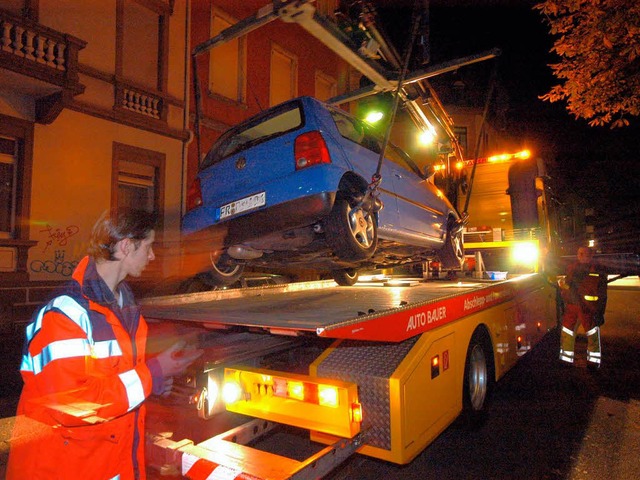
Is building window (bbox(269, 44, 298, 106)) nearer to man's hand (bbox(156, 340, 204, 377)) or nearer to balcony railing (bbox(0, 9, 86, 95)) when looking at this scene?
balcony railing (bbox(0, 9, 86, 95))

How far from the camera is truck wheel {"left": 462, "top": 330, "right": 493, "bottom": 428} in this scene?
12.0ft

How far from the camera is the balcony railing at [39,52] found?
7.38 m

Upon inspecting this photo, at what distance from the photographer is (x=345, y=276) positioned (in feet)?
19.2

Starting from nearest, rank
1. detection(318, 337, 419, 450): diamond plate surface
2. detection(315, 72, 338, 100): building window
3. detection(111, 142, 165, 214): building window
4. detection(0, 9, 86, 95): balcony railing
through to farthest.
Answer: detection(318, 337, 419, 450): diamond plate surface
detection(0, 9, 86, 95): balcony railing
detection(111, 142, 165, 214): building window
detection(315, 72, 338, 100): building window

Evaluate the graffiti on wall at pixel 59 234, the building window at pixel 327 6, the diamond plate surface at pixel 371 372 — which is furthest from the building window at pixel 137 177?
the building window at pixel 327 6

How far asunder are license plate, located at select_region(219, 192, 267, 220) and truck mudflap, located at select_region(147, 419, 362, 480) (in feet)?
5.70

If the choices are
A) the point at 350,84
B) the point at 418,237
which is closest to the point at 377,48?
the point at 418,237

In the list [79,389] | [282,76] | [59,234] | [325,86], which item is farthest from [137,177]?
[79,389]

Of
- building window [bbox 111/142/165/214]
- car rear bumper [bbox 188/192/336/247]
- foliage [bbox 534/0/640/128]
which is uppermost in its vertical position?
foliage [bbox 534/0/640/128]

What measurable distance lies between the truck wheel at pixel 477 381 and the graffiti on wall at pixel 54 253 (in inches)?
288

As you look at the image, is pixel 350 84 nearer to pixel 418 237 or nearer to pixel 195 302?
pixel 418 237

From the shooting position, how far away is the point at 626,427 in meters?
4.00

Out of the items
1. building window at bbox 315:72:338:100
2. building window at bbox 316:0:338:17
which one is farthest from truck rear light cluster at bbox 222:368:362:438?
building window at bbox 316:0:338:17

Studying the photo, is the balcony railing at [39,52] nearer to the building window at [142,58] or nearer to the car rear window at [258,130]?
the building window at [142,58]
